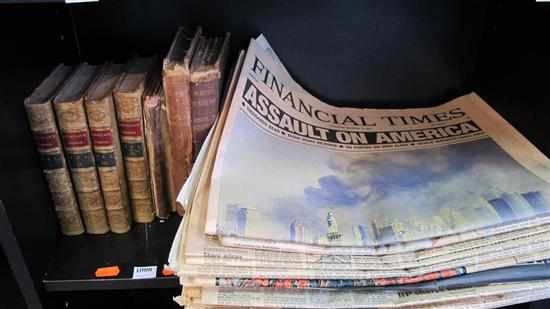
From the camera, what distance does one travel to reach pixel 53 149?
63 cm

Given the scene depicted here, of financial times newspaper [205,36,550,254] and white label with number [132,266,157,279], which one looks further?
white label with number [132,266,157,279]

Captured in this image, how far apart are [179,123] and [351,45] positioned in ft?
1.11

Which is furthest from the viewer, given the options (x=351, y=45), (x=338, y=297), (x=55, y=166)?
(x=351, y=45)

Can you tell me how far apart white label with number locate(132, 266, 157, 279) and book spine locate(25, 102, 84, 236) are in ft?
0.37

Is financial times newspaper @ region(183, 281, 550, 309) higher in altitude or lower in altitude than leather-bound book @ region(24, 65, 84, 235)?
lower

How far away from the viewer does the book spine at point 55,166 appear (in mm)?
606

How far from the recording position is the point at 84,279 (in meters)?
0.65

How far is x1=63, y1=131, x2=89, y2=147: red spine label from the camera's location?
0.63 metres

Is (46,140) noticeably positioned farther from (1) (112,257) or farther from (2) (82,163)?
(1) (112,257)

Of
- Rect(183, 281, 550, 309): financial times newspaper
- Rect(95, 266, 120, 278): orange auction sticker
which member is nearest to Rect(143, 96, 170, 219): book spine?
Rect(95, 266, 120, 278): orange auction sticker

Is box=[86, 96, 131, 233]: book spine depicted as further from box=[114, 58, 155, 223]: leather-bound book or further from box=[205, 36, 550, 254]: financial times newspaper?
box=[205, 36, 550, 254]: financial times newspaper

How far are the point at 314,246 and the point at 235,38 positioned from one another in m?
0.41

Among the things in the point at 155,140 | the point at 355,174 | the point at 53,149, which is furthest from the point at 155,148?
the point at 355,174

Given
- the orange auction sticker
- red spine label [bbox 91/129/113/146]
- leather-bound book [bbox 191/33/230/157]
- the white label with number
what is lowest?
the white label with number
